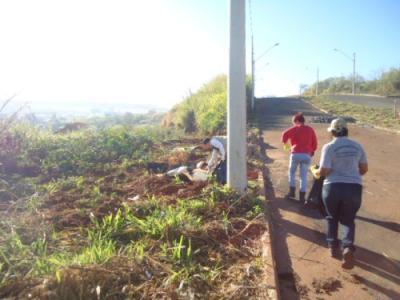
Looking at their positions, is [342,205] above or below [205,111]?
below

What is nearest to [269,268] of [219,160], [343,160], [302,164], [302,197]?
[343,160]

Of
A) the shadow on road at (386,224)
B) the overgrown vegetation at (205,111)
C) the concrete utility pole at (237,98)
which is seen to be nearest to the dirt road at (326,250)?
the shadow on road at (386,224)

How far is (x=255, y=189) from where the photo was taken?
285 inches

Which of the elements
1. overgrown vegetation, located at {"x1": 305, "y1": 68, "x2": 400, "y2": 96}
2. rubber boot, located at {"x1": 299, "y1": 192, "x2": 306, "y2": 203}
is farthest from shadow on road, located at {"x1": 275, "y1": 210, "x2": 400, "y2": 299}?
overgrown vegetation, located at {"x1": 305, "y1": 68, "x2": 400, "y2": 96}

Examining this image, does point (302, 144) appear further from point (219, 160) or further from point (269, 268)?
point (269, 268)

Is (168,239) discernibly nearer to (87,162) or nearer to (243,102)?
(243,102)

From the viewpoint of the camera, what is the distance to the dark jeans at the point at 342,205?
5059mm

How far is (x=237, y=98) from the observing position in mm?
6738

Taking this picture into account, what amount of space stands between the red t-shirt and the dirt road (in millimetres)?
927

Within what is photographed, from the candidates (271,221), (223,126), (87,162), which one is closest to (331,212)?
(271,221)

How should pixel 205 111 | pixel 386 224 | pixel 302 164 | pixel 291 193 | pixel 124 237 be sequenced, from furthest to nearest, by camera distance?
1. pixel 205 111
2. pixel 291 193
3. pixel 302 164
4. pixel 386 224
5. pixel 124 237

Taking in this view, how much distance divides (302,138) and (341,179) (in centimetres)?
239

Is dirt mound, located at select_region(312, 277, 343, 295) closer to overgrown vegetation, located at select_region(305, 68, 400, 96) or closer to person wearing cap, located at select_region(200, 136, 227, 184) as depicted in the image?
person wearing cap, located at select_region(200, 136, 227, 184)

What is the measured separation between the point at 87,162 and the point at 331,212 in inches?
255
